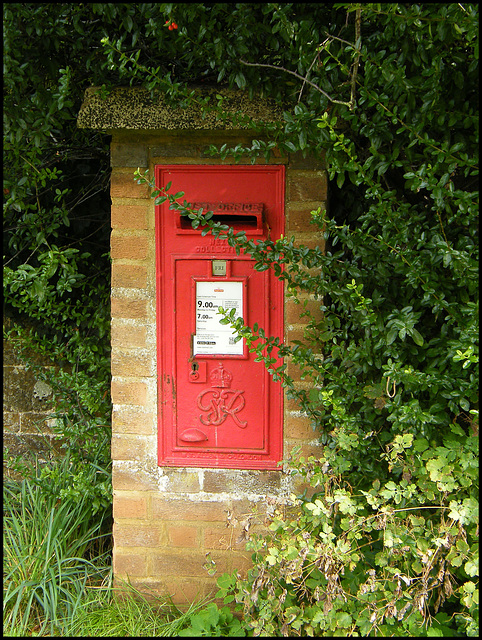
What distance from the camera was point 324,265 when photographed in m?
2.18

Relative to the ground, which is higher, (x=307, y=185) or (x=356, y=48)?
(x=356, y=48)

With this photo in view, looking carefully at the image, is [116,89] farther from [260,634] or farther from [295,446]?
[260,634]

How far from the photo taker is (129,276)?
2.53m

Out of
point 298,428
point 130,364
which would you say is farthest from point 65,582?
point 298,428

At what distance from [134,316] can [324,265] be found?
93 centimetres

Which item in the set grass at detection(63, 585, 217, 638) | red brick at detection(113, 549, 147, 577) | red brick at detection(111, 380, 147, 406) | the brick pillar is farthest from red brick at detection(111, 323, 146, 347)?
grass at detection(63, 585, 217, 638)

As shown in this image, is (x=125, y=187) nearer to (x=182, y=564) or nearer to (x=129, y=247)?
(x=129, y=247)

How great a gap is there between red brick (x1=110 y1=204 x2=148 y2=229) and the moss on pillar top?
346 mm

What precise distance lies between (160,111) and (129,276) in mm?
738

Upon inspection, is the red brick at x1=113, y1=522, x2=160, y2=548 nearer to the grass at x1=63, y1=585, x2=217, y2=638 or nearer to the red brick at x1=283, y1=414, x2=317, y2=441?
the grass at x1=63, y1=585, x2=217, y2=638

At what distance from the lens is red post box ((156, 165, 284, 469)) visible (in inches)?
95.1

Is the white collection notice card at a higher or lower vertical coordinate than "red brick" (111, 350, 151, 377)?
higher

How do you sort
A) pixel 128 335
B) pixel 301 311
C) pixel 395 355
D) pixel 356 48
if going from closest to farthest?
pixel 356 48 < pixel 395 355 < pixel 301 311 < pixel 128 335

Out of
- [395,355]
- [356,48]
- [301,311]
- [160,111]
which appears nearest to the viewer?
[356,48]
